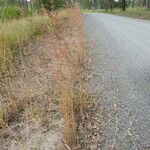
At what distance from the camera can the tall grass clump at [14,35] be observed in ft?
18.8

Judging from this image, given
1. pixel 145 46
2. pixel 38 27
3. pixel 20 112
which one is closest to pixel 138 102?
pixel 20 112

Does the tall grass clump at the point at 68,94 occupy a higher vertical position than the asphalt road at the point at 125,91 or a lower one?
higher

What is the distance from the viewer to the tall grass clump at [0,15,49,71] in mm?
5719

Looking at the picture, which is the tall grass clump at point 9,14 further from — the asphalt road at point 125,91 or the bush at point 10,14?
the asphalt road at point 125,91

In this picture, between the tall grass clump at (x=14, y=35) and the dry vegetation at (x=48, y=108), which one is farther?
the tall grass clump at (x=14, y=35)

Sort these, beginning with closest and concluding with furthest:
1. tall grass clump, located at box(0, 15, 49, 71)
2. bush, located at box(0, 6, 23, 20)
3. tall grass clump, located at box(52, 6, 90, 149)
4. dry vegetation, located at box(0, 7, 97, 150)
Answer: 1. tall grass clump, located at box(52, 6, 90, 149)
2. dry vegetation, located at box(0, 7, 97, 150)
3. tall grass clump, located at box(0, 15, 49, 71)
4. bush, located at box(0, 6, 23, 20)

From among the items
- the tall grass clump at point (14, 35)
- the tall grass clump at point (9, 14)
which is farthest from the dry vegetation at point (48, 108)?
the tall grass clump at point (9, 14)

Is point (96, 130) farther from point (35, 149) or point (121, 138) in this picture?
point (35, 149)

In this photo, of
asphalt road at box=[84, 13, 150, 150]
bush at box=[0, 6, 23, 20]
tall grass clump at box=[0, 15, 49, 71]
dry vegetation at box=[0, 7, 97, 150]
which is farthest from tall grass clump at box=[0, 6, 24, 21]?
dry vegetation at box=[0, 7, 97, 150]

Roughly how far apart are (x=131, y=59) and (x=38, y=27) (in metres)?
3.52

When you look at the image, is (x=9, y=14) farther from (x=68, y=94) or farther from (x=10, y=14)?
(x=68, y=94)

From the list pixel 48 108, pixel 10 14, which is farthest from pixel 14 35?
pixel 10 14

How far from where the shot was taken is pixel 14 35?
7.33m

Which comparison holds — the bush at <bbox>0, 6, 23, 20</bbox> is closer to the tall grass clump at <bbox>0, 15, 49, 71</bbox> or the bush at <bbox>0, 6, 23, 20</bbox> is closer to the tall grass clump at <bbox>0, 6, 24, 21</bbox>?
the tall grass clump at <bbox>0, 6, 24, 21</bbox>
